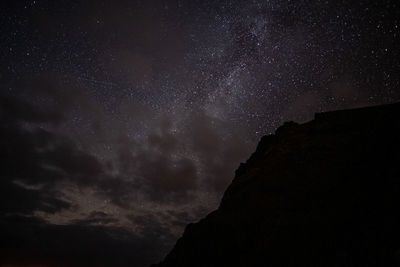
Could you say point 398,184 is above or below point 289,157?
below

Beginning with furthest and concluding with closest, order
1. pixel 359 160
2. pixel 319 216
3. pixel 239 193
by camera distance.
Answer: pixel 239 193 → pixel 359 160 → pixel 319 216

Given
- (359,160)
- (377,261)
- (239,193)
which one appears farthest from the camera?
(239,193)

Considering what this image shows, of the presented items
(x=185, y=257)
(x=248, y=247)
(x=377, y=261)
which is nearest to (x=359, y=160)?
(x=377, y=261)

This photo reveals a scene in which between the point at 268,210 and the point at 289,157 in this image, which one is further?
the point at 289,157

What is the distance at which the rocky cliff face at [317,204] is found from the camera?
21328 mm

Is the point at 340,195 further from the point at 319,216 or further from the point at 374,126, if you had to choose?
the point at 374,126

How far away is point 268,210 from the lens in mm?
26141

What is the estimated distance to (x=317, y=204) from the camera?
24844 mm

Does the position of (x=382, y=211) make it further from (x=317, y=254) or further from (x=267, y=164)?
(x=267, y=164)

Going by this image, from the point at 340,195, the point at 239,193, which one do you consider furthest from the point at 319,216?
the point at 239,193

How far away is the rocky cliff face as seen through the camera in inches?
840

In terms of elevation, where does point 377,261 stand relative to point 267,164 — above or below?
below

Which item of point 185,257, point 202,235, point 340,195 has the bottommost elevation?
point 185,257

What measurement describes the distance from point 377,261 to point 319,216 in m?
6.32
